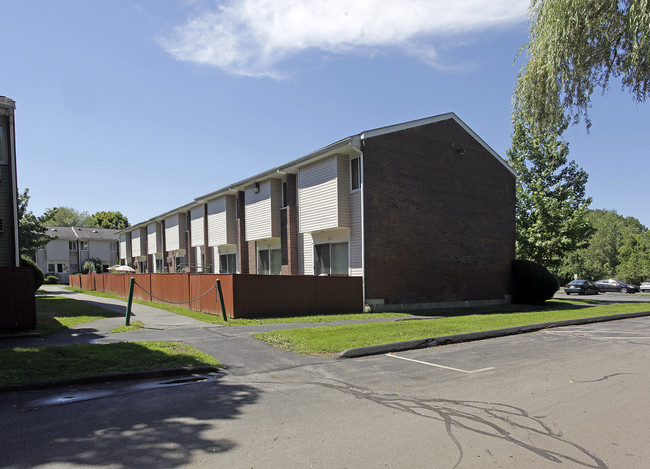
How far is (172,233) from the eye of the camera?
3650 cm

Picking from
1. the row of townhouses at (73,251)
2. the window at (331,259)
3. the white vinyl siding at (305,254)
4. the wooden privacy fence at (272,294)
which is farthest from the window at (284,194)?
the row of townhouses at (73,251)

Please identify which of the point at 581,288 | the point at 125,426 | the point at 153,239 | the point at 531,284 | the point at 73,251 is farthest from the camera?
the point at 73,251

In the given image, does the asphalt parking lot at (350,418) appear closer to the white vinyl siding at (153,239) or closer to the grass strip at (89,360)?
the grass strip at (89,360)

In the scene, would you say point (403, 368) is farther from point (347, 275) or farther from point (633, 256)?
point (633, 256)

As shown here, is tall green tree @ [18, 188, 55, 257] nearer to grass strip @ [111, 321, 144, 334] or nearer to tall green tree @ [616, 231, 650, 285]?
grass strip @ [111, 321, 144, 334]

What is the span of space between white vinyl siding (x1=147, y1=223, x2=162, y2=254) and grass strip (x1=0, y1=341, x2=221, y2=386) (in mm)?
32186

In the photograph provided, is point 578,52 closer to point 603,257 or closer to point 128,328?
point 128,328

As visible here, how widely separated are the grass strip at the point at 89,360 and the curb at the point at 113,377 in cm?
10

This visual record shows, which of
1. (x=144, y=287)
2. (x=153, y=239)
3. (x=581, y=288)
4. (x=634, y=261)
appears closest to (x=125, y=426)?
(x=144, y=287)

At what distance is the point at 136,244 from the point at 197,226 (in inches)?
708

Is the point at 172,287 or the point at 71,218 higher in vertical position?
the point at 71,218

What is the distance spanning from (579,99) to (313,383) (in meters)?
9.71

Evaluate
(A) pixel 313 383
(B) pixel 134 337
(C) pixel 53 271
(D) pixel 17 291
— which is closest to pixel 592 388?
(A) pixel 313 383

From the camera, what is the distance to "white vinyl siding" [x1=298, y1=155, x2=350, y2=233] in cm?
1878
